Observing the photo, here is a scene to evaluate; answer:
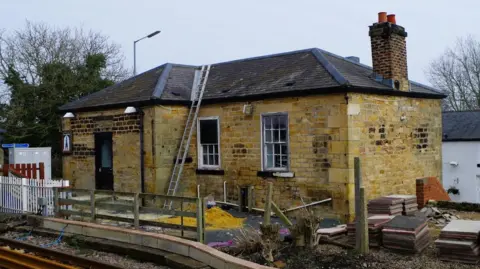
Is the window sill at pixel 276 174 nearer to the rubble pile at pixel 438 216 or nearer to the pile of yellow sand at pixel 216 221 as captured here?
the pile of yellow sand at pixel 216 221

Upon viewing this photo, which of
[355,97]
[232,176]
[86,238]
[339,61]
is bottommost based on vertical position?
[86,238]

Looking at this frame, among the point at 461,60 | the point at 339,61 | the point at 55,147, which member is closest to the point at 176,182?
the point at 339,61

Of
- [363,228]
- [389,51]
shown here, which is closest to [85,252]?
[363,228]

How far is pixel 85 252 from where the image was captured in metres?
9.77

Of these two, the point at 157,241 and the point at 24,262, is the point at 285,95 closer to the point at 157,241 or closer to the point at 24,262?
the point at 157,241

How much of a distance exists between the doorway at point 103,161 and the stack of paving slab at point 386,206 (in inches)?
377

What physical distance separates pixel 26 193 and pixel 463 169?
22.4 meters

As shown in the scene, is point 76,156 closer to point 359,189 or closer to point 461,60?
point 359,189

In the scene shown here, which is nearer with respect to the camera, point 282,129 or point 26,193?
point 26,193

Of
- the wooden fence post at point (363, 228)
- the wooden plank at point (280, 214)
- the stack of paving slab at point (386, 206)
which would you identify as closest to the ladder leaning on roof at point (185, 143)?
the wooden plank at point (280, 214)

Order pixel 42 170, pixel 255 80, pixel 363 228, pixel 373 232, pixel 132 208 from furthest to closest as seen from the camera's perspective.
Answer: pixel 42 170 < pixel 255 80 < pixel 132 208 < pixel 373 232 < pixel 363 228

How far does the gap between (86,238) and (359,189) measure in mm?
6119

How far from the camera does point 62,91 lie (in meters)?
26.8

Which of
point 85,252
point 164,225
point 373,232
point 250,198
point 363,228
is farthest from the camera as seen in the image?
point 250,198
